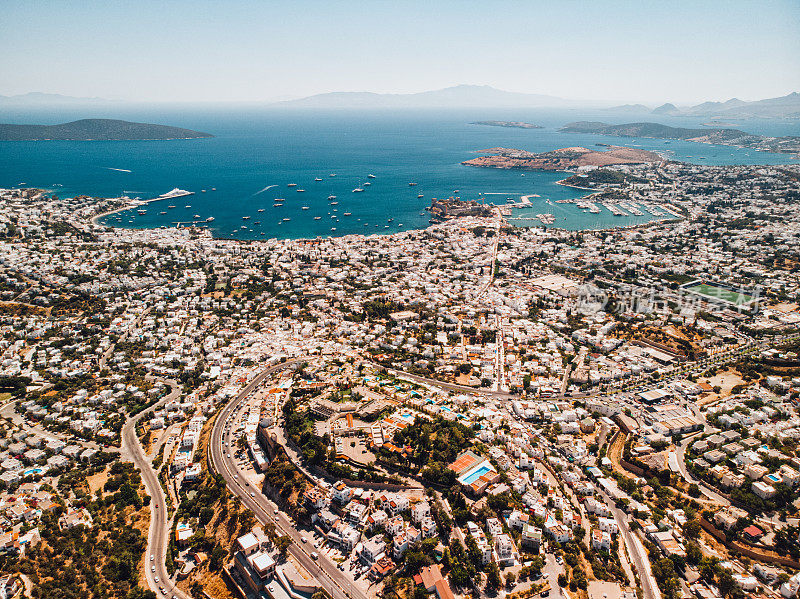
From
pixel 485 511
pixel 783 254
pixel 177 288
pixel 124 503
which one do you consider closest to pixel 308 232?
pixel 177 288

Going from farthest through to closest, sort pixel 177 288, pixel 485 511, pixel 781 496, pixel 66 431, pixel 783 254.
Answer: pixel 783 254, pixel 177 288, pixel 66 431, pixel 781 496, pixel 485 511

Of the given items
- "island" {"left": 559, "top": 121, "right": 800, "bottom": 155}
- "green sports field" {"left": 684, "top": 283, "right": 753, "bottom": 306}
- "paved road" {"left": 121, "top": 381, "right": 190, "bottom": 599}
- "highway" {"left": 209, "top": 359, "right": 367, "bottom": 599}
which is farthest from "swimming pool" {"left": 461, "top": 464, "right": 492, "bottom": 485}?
"island" {"left": 559, "top": 121, "right": 800, "bottom": 155}

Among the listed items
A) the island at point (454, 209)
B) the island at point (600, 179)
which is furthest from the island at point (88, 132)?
the island at point (600, 179)

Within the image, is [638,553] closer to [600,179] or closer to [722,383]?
[722,383]

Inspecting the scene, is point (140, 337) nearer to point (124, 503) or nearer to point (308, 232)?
point (124, 503)

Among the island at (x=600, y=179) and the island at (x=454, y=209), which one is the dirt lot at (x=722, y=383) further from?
the island at (x=600, y=179)
